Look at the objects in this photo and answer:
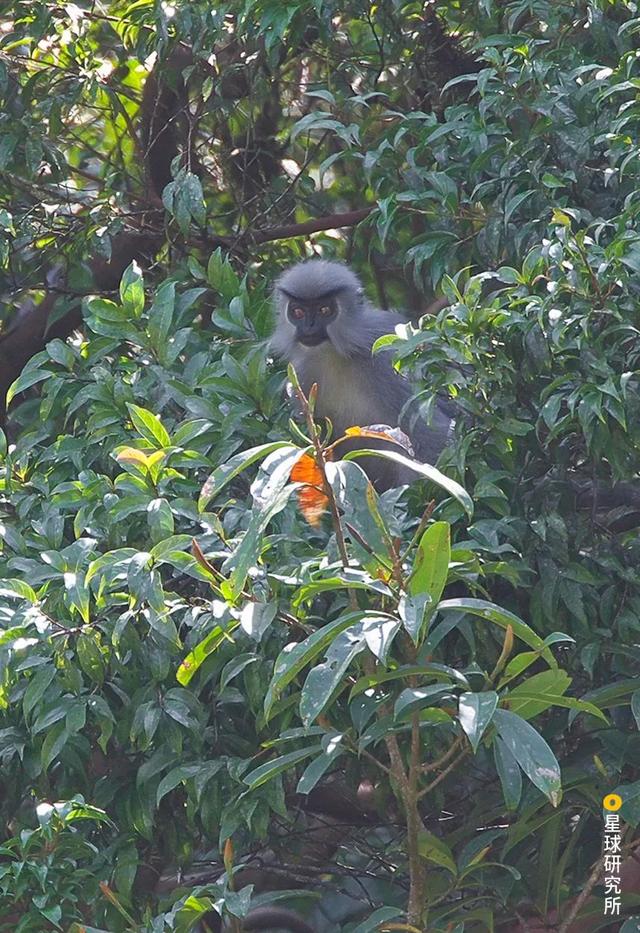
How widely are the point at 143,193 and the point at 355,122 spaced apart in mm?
909

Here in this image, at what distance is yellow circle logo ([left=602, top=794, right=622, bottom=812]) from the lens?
3.02m

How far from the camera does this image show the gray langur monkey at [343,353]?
15.1 ft

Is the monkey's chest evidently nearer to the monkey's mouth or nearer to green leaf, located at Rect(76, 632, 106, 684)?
the monkey's mouth

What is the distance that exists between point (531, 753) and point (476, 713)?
0.40 ft

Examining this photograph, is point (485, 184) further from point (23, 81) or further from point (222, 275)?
point (23, 81)

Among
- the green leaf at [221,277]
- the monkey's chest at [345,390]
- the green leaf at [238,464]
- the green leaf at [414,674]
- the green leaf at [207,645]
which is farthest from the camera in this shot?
the monkey's chest at [345,390]

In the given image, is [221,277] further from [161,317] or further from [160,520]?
[160,520]

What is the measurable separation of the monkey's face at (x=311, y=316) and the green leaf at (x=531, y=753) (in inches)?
92.4

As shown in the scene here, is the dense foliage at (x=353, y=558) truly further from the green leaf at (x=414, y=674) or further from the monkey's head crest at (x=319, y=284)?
the monkey's head crest at (x=319, y=284)

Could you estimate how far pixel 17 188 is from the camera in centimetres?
462

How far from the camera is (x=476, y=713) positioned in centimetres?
235

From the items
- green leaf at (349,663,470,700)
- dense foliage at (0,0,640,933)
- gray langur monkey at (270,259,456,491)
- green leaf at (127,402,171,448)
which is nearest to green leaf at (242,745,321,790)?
dense foliage at (0,0,640,933)

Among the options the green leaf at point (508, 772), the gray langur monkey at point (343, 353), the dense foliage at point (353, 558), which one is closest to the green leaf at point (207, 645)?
the dense foliage at point (353, 558)

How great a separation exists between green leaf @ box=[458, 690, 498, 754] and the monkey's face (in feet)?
7.70
